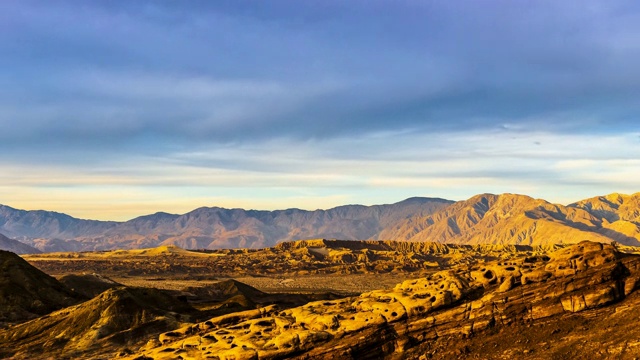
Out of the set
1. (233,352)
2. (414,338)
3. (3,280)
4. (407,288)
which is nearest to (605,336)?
(414,338)

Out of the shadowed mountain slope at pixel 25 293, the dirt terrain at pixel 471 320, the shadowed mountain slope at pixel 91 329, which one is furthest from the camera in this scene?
the shadowed mountain slope at pixel 25 293

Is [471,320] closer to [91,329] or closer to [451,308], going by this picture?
[451,308]

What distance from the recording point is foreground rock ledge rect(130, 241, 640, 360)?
71.1ft

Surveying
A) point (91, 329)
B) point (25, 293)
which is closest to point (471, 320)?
point (91, 329)

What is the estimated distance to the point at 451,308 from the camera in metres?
22.7

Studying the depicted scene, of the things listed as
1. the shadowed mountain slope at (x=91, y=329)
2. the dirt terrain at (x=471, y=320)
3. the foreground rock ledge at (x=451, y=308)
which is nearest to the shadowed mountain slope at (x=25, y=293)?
the shadowed mountain slope at (x=91, y=329)

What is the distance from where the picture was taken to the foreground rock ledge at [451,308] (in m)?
21.7

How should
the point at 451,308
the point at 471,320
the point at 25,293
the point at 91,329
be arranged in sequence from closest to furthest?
the point at 471,320 → the point at 451,308 → the point at 91,329 → the point at 25,293

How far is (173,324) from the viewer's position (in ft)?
135

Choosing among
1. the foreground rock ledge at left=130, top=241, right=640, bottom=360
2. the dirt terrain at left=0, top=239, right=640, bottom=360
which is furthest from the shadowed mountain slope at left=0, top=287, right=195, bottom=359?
the foreground rock ledge at left=130, top=241, right=640, bottom=360

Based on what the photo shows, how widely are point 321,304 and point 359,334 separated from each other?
15.8 ft

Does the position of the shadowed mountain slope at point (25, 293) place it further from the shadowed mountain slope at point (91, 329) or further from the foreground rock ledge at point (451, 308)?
the foreground rock ledge at point (451, 308)

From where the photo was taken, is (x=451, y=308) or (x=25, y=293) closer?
(x=451, y=308)

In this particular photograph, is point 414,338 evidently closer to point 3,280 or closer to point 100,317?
point 100,317
